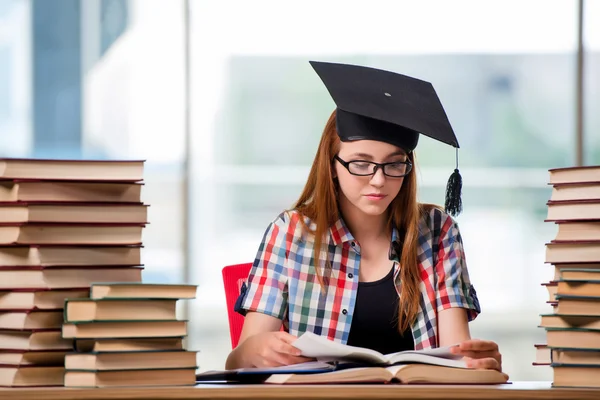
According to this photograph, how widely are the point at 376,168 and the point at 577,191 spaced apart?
1.61 feet

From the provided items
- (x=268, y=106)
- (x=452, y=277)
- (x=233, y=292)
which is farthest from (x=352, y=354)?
(x=268, y=106)

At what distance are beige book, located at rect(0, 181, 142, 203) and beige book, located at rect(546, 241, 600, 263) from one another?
2.67ft

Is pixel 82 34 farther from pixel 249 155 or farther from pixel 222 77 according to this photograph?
pixel 249 155

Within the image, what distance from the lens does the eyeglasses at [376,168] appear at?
2127mm

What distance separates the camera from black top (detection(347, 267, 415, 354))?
2.29 m

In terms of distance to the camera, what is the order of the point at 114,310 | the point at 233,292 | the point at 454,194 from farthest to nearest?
the point at 233,292 → the point at 454,194 → the point at 114,310

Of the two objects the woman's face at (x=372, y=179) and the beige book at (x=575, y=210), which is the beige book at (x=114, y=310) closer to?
the woman's face at (x=372, y=179)

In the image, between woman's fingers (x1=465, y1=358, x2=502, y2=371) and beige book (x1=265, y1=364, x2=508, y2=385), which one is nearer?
beige book (x1=265, y1=364, x2=508, y2=385)

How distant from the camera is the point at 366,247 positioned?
93.5 inches

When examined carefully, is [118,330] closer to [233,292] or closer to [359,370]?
[359,370]

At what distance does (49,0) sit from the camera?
15.4 feet

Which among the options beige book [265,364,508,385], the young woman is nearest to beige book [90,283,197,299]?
beige book [265,364,508,385]

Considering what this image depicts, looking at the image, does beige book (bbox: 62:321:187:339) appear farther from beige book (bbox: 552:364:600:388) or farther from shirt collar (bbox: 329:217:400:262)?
shirt collar (bbox: 329:217:400:262)

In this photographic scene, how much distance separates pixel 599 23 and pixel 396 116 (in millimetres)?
2987
